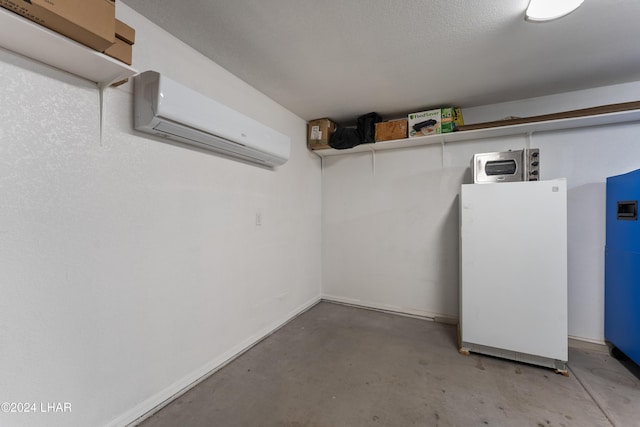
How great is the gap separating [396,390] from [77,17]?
266 centimetres

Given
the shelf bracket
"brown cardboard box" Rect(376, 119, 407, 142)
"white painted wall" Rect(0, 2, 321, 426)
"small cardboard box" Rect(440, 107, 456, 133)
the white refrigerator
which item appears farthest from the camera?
the shelf bracket

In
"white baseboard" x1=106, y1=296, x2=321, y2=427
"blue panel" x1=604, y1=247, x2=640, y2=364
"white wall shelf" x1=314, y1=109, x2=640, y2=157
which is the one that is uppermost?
"white wall shelf" x1=314, y1=109, x2=640, y2=157

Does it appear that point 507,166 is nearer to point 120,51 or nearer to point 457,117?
point 457,117

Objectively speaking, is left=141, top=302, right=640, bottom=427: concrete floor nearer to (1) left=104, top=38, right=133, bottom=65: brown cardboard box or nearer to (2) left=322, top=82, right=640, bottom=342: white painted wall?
(2) left=322, top=82, right=640, bottom=342: white painted wall

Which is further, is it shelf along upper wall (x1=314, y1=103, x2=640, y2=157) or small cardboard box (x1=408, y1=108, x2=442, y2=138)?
small cardboard box (x1=408, y1=108, x2=442, y2=138)

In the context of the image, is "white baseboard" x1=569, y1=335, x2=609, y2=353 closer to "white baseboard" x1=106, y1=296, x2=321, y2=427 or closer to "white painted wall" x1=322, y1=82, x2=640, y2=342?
"white painted wall" x1=322, y1=82, x2=640, y2=342

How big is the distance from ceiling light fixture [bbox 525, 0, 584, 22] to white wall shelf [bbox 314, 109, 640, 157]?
113cm

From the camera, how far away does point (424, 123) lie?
2826 mm

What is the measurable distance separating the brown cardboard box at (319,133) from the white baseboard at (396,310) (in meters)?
2.12

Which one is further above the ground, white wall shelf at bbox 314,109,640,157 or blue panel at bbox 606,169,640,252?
white wall shelf at bbox 314,109,640,157

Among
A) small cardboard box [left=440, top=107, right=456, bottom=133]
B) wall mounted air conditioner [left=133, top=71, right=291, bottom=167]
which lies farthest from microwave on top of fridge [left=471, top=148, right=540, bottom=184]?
wall mounted air conditioner [left=133, top=71, right=291, bottom=167]

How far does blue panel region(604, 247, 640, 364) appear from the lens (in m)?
1.97

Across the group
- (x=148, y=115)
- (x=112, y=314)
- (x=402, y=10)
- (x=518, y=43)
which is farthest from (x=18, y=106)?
(x=518, y=43)

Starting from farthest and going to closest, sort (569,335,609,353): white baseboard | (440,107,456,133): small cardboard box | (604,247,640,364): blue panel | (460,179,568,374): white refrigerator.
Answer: (440,107,456,133): small cardboard box, (569,335,609,353): white baseboard, (460,179,568,374): white refrigerator, (604,247,640,364): blue panel
